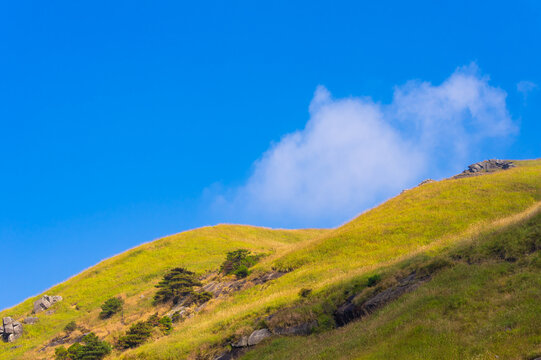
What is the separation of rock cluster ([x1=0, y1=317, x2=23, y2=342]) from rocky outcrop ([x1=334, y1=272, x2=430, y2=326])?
43.2 metres

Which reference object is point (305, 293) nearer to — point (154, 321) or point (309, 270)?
point (309, 270)

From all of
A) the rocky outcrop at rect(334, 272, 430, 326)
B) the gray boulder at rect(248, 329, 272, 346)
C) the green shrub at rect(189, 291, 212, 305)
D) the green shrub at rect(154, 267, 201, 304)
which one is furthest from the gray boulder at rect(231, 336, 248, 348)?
the green shrub at rect(154, 267, 201, 304)

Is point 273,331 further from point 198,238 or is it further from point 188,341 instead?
point 198,238

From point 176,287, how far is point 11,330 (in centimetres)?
2106

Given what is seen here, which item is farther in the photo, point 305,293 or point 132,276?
point 132,276

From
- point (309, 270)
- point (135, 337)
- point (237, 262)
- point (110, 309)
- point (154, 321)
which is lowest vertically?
point (135, 337)

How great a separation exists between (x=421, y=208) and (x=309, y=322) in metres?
25.2

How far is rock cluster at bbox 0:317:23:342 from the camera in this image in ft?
147

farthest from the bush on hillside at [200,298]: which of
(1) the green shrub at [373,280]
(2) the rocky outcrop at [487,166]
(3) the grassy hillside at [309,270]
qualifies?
→ (2) the rocky outcrop at [487,166]

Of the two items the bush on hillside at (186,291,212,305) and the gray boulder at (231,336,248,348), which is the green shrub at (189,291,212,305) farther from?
the gray boulder at (231,336,248,348)

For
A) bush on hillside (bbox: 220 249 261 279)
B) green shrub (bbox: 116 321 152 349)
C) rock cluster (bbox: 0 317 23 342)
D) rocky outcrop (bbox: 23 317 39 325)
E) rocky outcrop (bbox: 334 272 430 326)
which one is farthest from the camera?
rocky outcrop (bbox: 23 317 39 325)

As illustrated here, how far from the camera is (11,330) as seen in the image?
4553 centimetres

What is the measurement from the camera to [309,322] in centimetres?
1992

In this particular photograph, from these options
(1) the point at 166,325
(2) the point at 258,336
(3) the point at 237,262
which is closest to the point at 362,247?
(3) the point at 237,262
